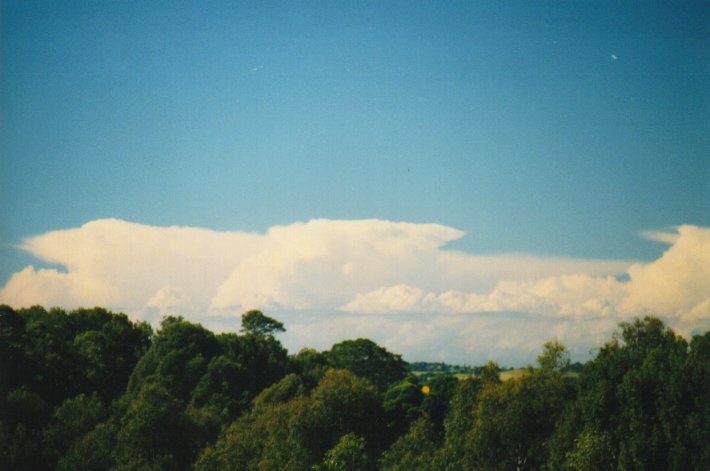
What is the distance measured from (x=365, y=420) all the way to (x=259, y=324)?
2281 inches

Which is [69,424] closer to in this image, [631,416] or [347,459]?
[347,459]

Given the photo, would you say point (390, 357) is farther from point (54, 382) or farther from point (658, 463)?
point (658, 463)

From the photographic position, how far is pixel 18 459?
40.1 meters

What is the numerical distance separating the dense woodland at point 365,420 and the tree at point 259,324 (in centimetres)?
3850

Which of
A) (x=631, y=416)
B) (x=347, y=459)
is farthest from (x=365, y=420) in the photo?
(x=631, y=416)

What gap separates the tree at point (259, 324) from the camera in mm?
106250

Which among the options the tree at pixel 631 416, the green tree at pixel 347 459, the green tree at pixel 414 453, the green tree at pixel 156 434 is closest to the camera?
the tree at pixel 631 416

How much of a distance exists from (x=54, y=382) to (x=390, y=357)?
60499 mm

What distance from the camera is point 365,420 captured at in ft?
166

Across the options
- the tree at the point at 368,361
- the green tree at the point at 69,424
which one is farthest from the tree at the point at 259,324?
the green tree at the point at 69,424

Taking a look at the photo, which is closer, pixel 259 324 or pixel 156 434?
pixel 156 434

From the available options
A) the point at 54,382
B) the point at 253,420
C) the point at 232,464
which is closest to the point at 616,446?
the point at 232,464

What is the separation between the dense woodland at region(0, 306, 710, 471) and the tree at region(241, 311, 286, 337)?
1516 inches

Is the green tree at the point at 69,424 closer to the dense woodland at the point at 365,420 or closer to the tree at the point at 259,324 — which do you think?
the dense woodland at the point at 365,420
